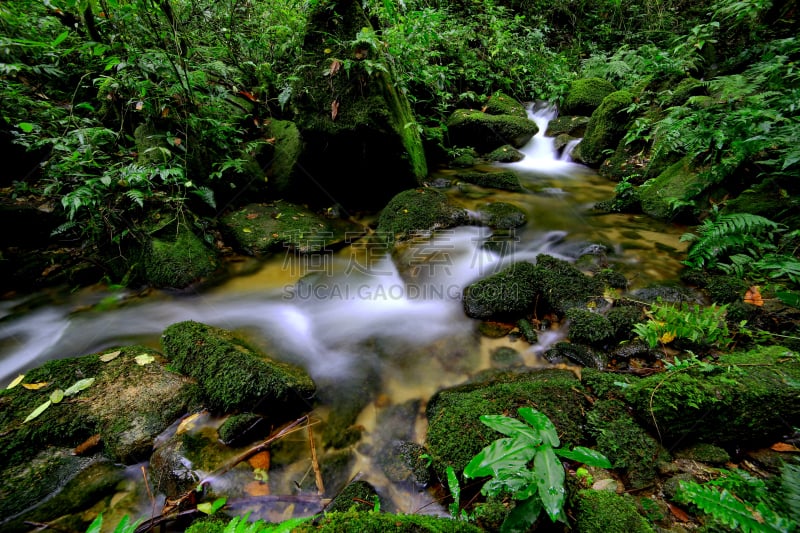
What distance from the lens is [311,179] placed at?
235 inches

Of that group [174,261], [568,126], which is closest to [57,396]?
[174,261]

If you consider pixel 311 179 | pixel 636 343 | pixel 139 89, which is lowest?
pixel 636 343

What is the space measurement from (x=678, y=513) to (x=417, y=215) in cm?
429

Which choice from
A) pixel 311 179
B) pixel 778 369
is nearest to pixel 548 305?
pixel 778 369

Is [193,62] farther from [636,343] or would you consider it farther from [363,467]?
[636,343]

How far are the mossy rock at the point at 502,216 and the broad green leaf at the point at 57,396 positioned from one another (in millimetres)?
5255

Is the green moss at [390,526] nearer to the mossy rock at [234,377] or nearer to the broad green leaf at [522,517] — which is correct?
the broad green leaf at [522,517]

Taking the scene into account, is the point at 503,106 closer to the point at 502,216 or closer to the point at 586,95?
the point at 586,95

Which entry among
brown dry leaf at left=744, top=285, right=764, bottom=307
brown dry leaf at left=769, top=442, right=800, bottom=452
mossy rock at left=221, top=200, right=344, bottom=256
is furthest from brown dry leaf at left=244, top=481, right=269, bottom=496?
brown dry leaf at left=744, top=285, right=764, bottom=307

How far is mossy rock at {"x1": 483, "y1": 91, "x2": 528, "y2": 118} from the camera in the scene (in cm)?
923

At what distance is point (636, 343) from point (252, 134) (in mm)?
Answer: 6667

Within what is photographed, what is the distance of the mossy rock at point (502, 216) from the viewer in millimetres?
5266

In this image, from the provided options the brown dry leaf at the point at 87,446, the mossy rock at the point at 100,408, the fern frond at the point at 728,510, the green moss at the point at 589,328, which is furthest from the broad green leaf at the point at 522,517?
the brown dry leaf at the point at 87,446

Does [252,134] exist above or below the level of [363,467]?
above
